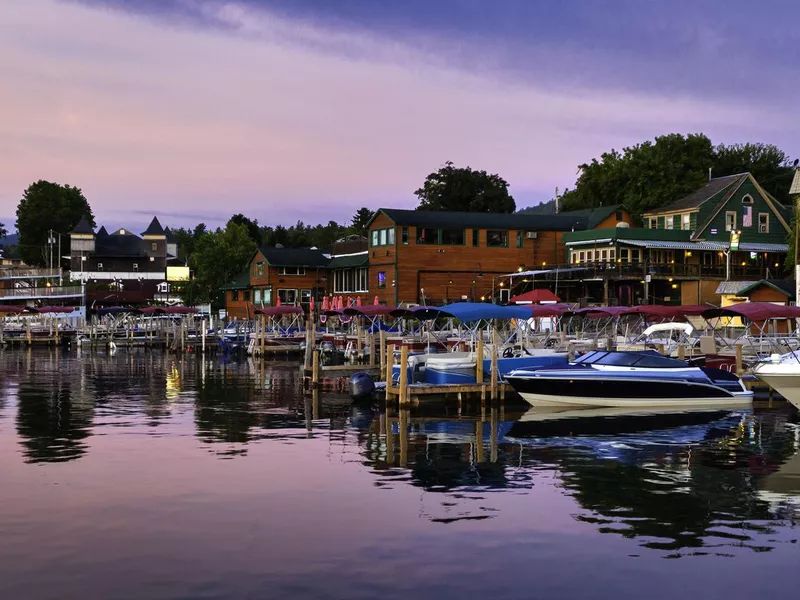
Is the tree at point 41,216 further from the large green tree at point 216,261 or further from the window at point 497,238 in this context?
the window at point 497,238

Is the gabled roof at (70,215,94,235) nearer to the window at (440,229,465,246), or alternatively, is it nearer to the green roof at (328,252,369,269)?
the green roof at (328,252,369,269)

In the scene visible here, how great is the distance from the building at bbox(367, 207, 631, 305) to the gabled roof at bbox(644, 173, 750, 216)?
20.0 feet

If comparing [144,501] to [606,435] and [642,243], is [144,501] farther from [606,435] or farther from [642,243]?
[642,243]

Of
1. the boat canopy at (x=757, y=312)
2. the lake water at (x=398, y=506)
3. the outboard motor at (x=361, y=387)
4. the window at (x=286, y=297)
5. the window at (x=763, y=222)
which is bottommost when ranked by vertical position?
the lake water at (x=398, y=506)

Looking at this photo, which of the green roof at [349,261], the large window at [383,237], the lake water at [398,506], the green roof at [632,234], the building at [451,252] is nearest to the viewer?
the lake water at [398,506]

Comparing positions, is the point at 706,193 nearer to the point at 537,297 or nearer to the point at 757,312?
the point at 537,297

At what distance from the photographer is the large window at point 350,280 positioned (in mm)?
95562

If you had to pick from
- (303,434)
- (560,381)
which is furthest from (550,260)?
(303,434)

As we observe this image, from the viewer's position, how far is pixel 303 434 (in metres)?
32.4

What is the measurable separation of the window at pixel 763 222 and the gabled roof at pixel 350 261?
128 feet

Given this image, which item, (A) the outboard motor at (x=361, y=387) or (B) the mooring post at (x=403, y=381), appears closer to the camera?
(B) the mooring post at (x=403, y=381)

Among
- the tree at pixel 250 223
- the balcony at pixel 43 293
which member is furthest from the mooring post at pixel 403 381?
the tree at pixel 250 223

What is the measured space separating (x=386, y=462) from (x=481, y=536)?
8.59 metres

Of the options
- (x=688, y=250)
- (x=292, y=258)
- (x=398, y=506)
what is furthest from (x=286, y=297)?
(x=398, y=506)
